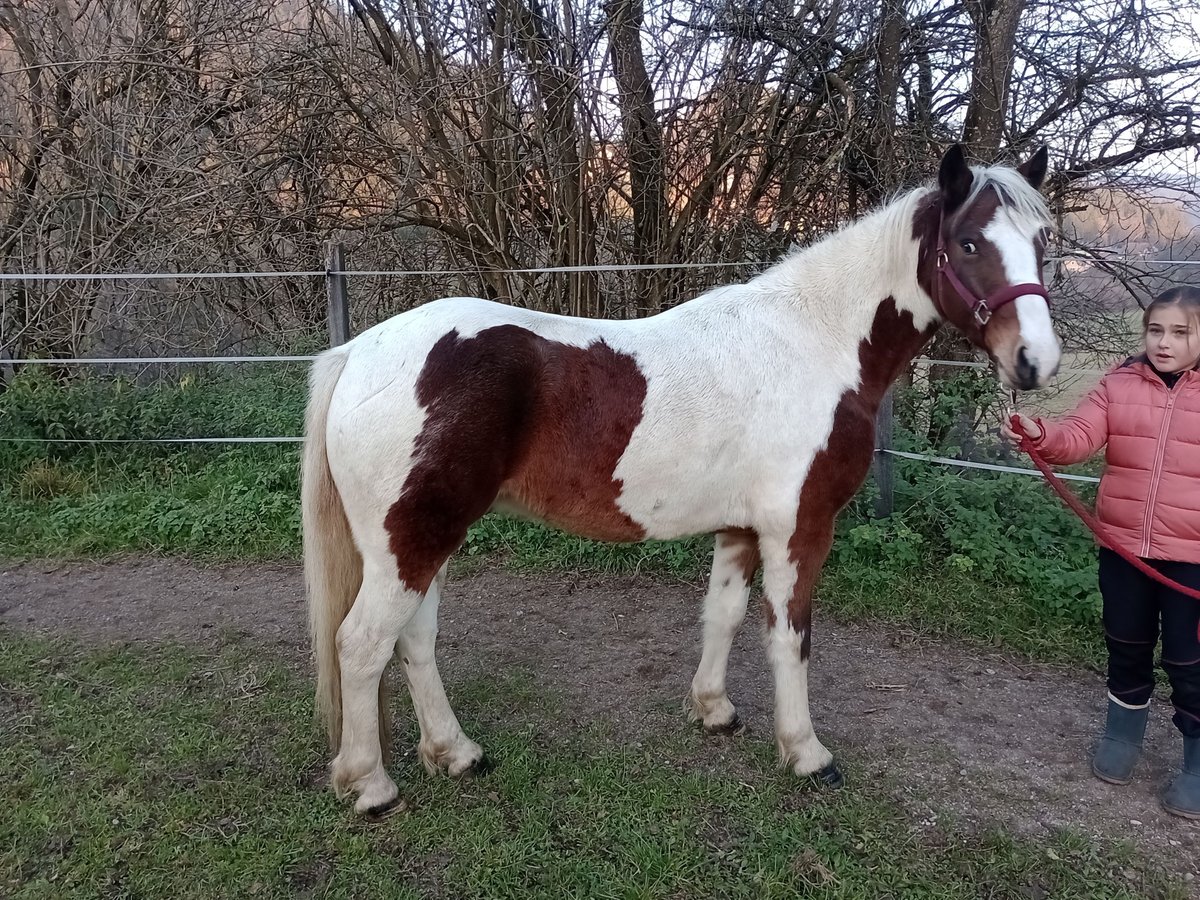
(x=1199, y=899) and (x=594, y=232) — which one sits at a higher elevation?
(x=594, y=232)

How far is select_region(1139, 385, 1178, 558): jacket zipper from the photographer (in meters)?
2.13

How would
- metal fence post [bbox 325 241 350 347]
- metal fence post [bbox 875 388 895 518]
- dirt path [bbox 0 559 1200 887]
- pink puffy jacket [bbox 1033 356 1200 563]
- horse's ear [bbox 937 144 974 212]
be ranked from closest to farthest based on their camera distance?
1. horse's ear [bbox 937 144 974 212]
2. pink puffy jacket [bbox 1033 356 1200 563]
3. dirt path [bbox 0 559 1200 887]
4. metal fence post [bbox 875 388 895 518]
5. metal fence post [bbox 325 241 350 347]

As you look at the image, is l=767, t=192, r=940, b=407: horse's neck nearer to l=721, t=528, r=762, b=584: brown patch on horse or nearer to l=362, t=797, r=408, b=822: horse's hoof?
l=721, t=528, r=762, b=584: brown patch on horse

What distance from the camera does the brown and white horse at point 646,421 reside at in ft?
6.73

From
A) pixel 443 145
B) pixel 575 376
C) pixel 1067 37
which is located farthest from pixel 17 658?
pixel 1067 37

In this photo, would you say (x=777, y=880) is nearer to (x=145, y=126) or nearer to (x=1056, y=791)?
(x=1056, y=791)

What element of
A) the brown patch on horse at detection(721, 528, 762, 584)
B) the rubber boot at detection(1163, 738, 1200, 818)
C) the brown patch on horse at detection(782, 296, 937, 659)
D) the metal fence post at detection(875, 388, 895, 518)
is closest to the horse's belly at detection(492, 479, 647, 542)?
the brown patch on horse at detection(721, 528, 762, 584)

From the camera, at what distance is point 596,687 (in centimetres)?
302

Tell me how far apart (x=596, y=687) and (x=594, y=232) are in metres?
3.17

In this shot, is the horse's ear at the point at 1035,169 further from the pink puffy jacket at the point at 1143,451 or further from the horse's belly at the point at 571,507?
the horse's belly at the point at 571,507

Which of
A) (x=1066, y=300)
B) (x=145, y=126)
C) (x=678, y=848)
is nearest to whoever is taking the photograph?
(x=678, y=848)

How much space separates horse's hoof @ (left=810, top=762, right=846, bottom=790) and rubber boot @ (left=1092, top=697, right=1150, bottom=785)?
0.91 m

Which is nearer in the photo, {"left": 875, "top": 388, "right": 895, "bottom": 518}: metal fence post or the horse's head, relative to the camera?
the horse's head

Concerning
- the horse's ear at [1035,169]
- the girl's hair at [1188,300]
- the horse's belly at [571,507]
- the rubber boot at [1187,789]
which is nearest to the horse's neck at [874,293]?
the horse's ear at [1035,169]
